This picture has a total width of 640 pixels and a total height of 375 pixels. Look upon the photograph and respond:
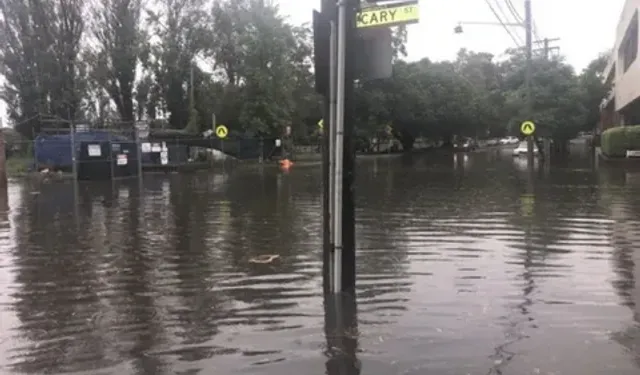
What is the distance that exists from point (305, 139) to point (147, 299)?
163 ft

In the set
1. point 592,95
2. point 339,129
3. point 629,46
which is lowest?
point 339,129

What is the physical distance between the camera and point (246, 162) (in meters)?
42.5

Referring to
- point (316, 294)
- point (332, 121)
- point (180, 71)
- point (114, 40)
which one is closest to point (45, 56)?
point (114, 40)

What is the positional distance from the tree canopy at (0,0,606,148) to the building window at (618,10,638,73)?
8.25 feet

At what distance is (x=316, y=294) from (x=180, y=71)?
43321mm

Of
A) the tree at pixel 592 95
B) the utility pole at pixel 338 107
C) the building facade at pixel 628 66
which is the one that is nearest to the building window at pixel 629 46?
the building facade at pixel 628 66

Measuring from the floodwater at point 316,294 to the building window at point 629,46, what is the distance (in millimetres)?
32216

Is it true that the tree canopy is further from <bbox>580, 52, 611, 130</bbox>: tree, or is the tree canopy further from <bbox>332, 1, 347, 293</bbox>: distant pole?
<bbox>332, 1, 347, 293</bbox>: distant pole

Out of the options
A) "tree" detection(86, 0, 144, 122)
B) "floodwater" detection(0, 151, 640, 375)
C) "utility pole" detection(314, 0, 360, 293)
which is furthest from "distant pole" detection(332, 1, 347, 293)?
"tree" detection(86, 0, 144, 122)

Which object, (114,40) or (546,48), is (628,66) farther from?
(114,40)

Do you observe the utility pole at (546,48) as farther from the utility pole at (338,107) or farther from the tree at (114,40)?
the utility pole at (338,107)

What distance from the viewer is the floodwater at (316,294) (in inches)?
203

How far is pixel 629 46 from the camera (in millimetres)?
47312

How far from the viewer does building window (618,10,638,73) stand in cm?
4262
